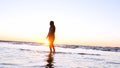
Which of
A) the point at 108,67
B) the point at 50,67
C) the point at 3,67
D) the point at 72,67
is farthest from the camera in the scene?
the point at 108,67

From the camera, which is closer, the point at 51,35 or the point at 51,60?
the point at 51,60

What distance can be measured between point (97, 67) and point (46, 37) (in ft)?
26.6

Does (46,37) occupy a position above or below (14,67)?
above

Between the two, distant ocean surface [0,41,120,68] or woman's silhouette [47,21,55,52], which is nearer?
distant ocean surface [0,41,120,68]

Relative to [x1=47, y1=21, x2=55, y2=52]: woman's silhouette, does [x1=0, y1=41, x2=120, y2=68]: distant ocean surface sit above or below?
below

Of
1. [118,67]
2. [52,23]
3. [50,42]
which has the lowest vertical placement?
[118,67]

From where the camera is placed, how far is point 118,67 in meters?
10.8

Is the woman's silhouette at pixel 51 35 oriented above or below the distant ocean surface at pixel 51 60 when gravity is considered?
above

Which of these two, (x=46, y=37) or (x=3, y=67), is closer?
(x=3, y=67)

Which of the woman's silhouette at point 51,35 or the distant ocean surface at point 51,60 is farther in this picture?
the woman's silhouette at point 51,35

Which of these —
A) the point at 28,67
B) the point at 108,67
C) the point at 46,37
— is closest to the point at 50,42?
the point at 46,37

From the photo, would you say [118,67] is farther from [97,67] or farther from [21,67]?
[21,67]

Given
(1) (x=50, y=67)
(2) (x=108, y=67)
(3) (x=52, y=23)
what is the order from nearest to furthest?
(1) (x=50, y=67)
(2) (x=108, y=67)
(3) (x=52, y=23)

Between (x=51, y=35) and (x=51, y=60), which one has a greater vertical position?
(x=51, y=35)
